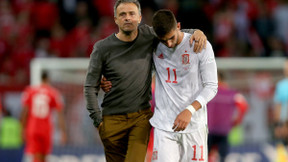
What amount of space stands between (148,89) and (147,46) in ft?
1.25

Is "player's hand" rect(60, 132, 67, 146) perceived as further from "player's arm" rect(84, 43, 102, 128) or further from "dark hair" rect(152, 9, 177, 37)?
"dark hair" rect(152, 9, 177, 37)

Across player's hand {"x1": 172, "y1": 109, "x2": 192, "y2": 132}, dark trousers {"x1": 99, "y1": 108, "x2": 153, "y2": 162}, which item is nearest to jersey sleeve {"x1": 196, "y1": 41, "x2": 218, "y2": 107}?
player's hand {"x1": 172, "y1": 109, "x2": 192, "y2": 132}

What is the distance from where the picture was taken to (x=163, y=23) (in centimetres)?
514

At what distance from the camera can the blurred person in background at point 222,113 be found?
10.2 metres

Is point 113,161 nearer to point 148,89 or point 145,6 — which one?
point 148,89

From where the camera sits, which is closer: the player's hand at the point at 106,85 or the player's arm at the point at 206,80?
the player's arm at the point at 206,80

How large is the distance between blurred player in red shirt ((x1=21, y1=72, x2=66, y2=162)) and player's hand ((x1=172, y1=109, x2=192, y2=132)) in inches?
249

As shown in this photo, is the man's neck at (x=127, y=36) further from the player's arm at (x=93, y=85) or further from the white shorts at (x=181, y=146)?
the white shorts at (x=181, y=146)

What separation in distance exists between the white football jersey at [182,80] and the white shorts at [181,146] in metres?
0.05

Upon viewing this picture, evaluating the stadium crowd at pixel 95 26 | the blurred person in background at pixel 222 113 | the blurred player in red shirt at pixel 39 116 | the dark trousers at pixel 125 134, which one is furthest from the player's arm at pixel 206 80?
the stadium crowd at pixel 95 26

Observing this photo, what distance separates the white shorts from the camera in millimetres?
5465

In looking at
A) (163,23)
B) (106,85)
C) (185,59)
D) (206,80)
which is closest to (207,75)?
(206,80)

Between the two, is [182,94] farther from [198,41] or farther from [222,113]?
[222,113]

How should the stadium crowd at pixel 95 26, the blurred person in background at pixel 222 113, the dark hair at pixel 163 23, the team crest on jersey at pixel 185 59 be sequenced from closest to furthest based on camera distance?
the dark hair at pixel 163 23 < the team crest on jersey at pixel 185 59 < the blurred person in background at pixel 222 113 < the stadium crowd at pixel 95 26
